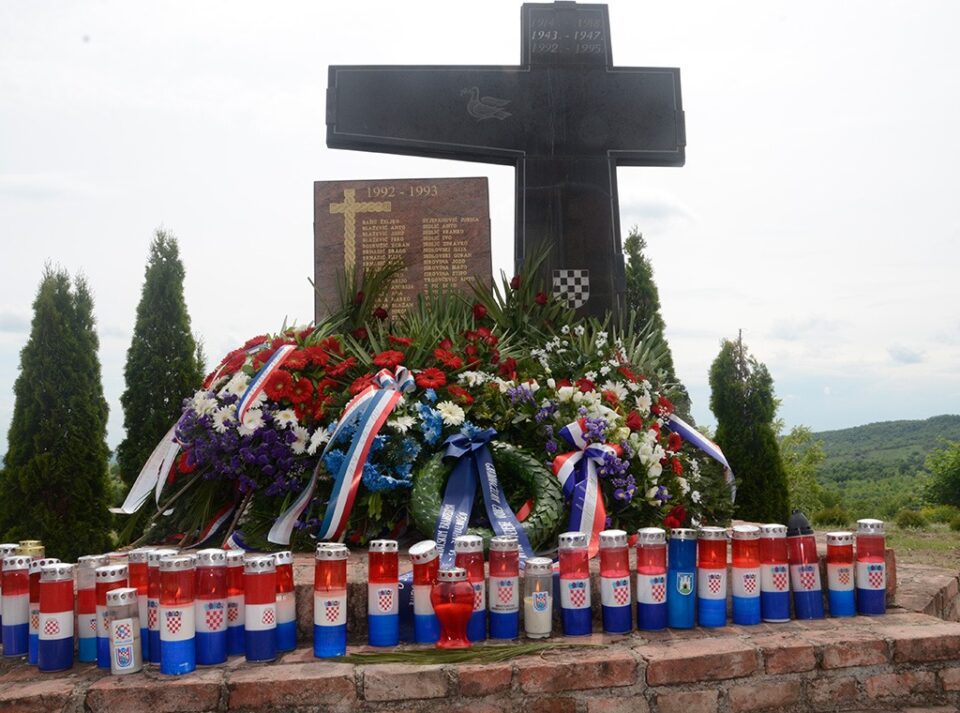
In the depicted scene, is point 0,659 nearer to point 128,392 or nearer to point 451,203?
point 451,203

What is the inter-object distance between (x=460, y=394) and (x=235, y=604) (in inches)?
56.3

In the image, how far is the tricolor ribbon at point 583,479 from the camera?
3.44m

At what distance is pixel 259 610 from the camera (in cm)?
265

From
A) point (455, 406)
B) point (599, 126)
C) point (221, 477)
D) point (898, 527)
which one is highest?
point (599, 126)

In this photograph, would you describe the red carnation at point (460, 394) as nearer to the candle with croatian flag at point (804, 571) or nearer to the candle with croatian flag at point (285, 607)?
the candle with croatian flag at point (285, 607)

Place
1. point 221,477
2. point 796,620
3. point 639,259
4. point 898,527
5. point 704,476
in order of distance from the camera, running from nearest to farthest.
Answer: point 796,620
point 221,477
point 704,476
point 639,259
point 898,527

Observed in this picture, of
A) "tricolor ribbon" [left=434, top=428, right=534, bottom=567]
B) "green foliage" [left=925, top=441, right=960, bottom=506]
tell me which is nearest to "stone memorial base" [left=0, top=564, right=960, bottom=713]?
"tricolor ribbon" [left=434, top=428, right=534, bottom=567]

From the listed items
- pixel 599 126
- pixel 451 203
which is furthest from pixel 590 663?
pixel 599 126

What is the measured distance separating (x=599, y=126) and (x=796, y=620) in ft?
11.8

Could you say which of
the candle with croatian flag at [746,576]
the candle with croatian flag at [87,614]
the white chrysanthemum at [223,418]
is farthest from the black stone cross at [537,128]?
the candle with croatian flag at [87,614]

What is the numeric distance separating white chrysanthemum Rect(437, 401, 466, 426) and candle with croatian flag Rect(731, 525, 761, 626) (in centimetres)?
120

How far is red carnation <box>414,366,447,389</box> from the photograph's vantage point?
3.87 m

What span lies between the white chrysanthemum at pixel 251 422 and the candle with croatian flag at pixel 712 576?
186 cm

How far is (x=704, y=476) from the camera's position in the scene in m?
4.42
